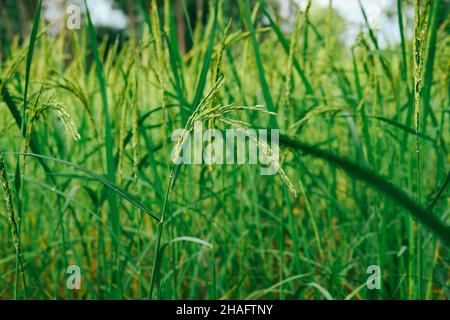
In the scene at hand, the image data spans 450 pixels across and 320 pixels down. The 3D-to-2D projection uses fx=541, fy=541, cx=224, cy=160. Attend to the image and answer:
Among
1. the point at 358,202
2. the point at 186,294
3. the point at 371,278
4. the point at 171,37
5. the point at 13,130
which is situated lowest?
the point at 186,294

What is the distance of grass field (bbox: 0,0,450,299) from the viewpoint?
832mm

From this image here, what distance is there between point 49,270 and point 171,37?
0.87 m

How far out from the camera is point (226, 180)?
1507 millimetres

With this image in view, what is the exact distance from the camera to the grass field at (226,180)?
83 centimetres

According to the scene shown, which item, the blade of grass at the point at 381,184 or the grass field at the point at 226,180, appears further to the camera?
the grass field at the point at 226,180

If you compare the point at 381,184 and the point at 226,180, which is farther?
the point at 226,180

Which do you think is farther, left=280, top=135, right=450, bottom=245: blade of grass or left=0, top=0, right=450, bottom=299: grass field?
left=0, top=0, right=450, bottom=299: grass field

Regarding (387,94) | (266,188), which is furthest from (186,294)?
(387,94)
